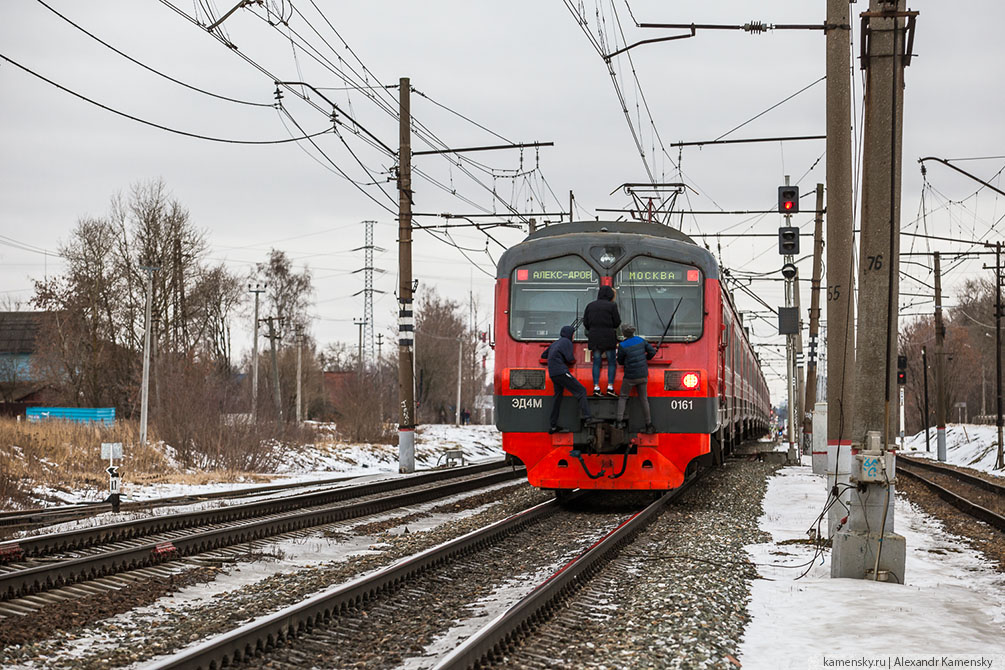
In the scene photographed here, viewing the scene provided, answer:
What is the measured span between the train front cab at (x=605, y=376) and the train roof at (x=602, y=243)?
9 cm

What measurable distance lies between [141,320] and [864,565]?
138 ft

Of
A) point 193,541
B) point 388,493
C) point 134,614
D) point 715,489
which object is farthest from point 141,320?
point 134,614

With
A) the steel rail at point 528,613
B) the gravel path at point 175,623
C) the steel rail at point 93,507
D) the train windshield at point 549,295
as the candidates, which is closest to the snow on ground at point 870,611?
the steel rail at point 528,613

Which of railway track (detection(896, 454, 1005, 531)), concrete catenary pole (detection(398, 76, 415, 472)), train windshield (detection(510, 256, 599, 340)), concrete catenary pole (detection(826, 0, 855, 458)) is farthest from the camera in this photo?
concrete catenary pole (detection(398, 76, 415, 472))

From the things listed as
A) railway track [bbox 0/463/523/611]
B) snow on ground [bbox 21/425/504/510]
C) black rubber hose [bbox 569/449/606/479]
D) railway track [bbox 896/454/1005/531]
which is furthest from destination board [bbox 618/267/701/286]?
snow on ground [bbox 21/425/504/510]

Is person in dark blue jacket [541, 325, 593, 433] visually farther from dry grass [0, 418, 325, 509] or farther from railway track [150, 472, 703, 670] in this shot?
dry grass [0, 418, 325, 509]

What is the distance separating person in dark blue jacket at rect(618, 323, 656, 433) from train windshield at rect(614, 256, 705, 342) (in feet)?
1.87

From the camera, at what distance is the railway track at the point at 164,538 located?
8.48 meters

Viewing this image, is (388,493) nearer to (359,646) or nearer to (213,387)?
(213,387)

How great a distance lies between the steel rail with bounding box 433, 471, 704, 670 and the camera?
571 centimetres

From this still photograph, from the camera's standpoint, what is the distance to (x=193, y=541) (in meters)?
10.5

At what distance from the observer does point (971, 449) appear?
4147cm

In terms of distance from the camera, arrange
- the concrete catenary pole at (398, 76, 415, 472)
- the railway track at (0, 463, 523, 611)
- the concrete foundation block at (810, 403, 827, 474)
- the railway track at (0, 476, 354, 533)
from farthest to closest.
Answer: the concrete catenary pole at (398, 76, 415, 472), the concrete foundation block at (810, 403, 827, 474), the railway track at (0, 476, 354, 533), the railway track at (0, 463, 523, 611)

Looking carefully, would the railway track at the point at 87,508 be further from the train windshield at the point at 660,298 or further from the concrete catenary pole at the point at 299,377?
the concrete catenary pole at the point at 299,377
